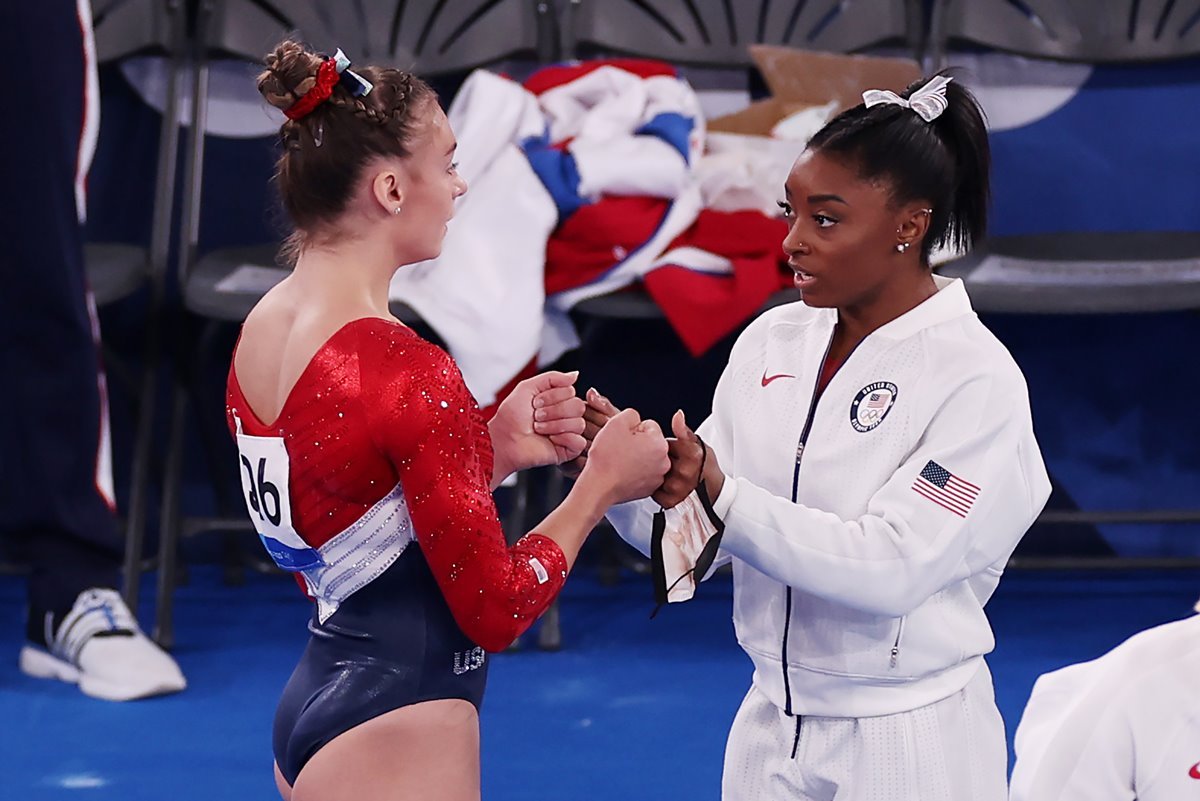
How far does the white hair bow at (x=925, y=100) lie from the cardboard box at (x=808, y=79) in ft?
7.23

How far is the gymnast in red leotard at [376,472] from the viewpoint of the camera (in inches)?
67.7

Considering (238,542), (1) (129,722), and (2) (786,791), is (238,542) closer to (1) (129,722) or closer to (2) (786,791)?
(1) (129,722)

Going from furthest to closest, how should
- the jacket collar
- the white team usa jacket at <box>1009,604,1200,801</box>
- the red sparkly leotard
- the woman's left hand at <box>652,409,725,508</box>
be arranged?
the jacket collar → the woman's left hand at <box>652,409,725,508</box> → the red sparkly leotard → the white team usa jacket at <box>1009,604,1200,801</box>

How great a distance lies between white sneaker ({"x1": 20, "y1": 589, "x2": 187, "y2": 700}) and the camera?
11.9 ft

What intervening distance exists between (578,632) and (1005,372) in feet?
7.47

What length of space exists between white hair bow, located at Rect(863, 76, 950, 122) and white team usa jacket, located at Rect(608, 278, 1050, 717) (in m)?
0.22

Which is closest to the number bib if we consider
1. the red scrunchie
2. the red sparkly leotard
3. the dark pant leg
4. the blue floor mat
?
the red sparkly leotard

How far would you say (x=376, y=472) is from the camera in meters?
1.74

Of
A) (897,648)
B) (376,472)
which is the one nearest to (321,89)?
(376,472)

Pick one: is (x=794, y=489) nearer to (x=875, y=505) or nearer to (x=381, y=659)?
(x=875, y=505)

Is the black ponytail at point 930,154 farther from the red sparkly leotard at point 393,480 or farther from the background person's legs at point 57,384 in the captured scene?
the background person's legs at point 57,384

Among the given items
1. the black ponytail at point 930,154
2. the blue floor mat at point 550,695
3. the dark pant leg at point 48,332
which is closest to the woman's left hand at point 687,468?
the black ponytail at point 930,154

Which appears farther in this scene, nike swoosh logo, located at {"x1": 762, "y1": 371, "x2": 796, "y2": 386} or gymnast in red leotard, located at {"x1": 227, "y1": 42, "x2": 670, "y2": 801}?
nike swoosh logo, located at {"x1": 762, "y1": 371, "x2": 796, "y2": 386}

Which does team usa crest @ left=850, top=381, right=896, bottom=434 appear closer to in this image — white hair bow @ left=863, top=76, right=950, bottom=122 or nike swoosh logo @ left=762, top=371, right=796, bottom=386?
nike swoosh logo @ left=762, top=371, right=796, bottom=386
